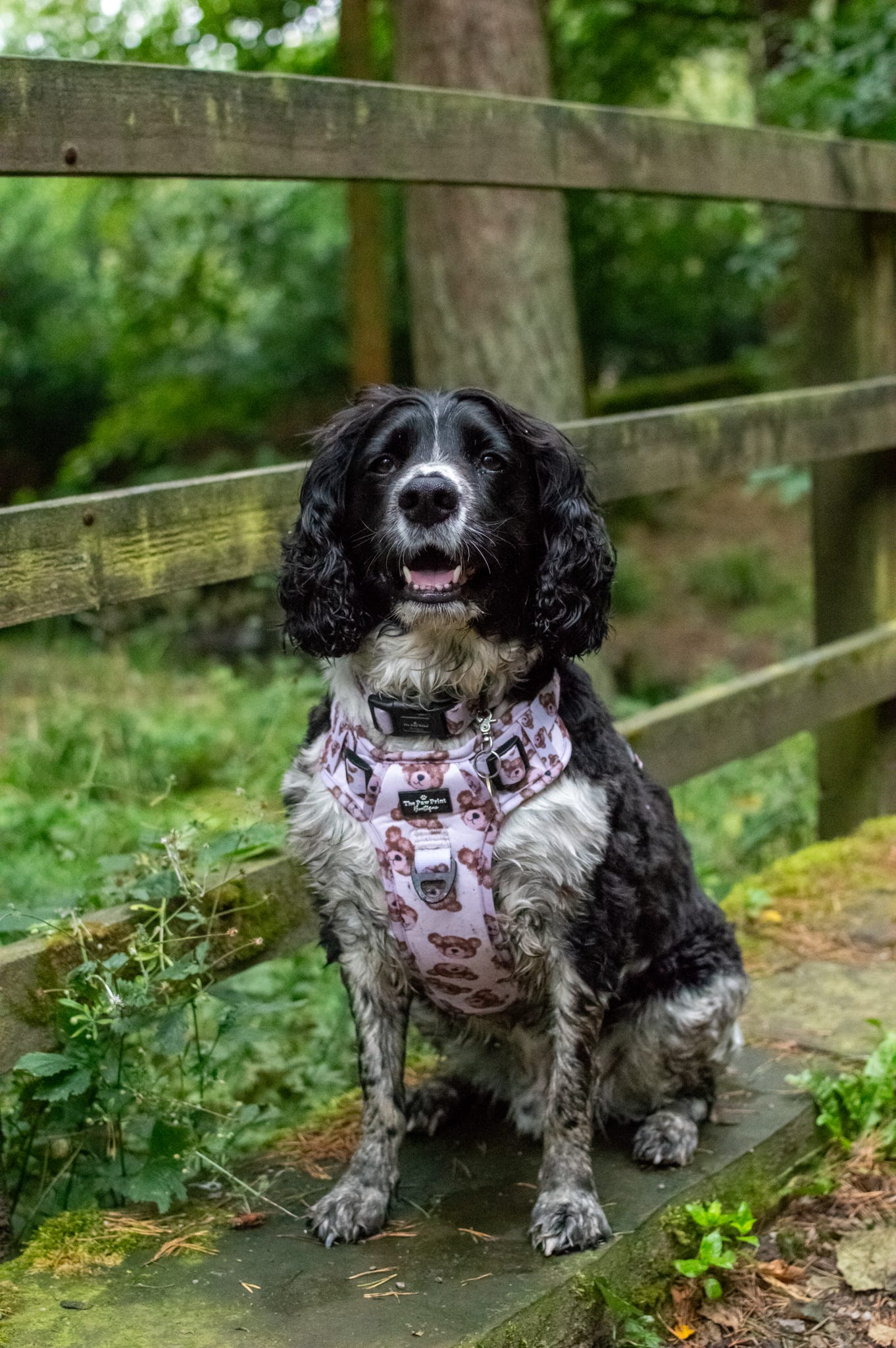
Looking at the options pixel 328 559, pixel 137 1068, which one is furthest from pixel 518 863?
pixel 137 1068

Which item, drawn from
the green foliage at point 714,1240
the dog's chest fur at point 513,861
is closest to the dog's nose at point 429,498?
the dog's chest fur at point 513,861

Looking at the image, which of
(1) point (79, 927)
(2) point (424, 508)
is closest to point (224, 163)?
(2) point (424, 508)

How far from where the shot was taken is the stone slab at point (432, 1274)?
2262 millimetres

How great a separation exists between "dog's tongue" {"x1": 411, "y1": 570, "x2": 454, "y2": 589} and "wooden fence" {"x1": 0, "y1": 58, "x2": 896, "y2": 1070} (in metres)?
0.53

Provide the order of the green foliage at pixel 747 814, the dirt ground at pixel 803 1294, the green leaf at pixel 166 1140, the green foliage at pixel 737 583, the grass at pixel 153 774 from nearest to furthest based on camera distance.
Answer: the dirt ground at pixel 803 1294
the green leaf at pixel 166 1140
the grass at pixel 153 774
the green foliage at pixel 747 814
the green foliage at pixel 737 583

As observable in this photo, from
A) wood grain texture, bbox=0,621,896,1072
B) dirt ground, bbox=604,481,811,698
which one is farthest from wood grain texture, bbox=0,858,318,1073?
dirt ground, bbox=604,481,811,698

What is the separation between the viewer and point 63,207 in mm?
12008

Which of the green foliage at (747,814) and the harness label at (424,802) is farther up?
the harness label at (424,802)

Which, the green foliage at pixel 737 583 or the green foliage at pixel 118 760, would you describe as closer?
the green foliage at pixel 118 760

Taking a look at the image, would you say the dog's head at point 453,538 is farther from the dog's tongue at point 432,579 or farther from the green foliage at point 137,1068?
the green foliage at point 137,1068

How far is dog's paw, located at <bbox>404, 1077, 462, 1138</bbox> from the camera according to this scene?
10.1ft

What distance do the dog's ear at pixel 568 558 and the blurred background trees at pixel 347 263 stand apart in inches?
76.6

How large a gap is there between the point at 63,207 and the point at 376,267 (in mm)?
4668

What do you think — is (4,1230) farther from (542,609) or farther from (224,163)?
(224,163)
